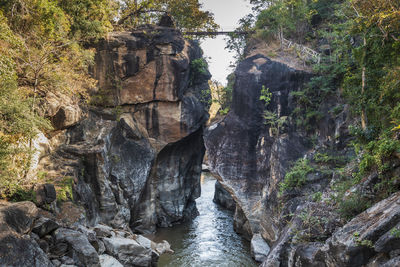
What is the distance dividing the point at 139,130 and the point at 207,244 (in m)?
7.62

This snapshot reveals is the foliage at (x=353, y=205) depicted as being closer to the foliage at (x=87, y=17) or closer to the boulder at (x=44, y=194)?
the boulder at (x=44, y=194)

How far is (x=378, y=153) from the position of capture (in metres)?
6.06

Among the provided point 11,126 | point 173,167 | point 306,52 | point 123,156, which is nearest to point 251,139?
point 306,52

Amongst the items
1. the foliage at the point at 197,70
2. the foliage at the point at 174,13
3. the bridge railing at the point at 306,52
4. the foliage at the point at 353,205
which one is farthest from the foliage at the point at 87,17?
the foliage at the point at 353,205

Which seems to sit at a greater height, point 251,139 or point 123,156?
point 251,139

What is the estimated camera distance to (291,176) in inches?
419

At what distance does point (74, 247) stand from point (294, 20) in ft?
54.8

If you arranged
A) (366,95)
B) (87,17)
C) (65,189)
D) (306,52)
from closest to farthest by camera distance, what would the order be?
(366,95) < (65,189) < (87,17) < (306,52)

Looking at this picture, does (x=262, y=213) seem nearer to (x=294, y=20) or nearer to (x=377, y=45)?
(x=377, y=45)

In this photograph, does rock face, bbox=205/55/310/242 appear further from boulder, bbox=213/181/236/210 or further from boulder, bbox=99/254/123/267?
boulder, bbox=99/254/123/267

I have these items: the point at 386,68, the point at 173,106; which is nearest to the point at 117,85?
the point at 173,106

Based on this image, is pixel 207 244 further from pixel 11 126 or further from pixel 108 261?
pixel 11 126

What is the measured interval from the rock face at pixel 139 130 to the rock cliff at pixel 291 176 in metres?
3.08

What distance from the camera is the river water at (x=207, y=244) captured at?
11516 millimetres
